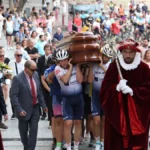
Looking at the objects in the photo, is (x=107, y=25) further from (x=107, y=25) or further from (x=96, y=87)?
(x=96, y=87)

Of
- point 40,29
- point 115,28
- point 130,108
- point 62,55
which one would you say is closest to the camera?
point 130,108

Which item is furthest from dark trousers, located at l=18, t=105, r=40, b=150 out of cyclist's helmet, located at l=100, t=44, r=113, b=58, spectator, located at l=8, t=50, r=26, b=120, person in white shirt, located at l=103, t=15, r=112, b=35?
person in white shirt, located at l=103, t=15, r=112, b=35

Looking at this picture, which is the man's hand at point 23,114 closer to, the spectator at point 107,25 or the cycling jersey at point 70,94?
the cycling jersey at point 70,94

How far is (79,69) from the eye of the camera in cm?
867

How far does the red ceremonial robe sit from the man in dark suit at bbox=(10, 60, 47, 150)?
156 cm

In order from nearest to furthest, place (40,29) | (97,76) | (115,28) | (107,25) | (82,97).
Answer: (82,97), (97,76), (40,29), (115,28), (107,25)

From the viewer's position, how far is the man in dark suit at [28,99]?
27.3 ft

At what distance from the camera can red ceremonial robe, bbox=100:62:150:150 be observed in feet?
23.4

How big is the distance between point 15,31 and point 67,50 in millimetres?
14776

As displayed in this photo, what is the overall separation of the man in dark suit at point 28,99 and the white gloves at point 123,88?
1803 millimetres

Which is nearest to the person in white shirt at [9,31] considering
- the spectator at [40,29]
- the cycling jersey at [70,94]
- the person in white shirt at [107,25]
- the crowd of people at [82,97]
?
the spectator at [40,29]

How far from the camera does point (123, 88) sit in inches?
275

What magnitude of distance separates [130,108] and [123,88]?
312 mm

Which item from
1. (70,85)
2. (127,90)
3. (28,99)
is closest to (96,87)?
(70,85)
